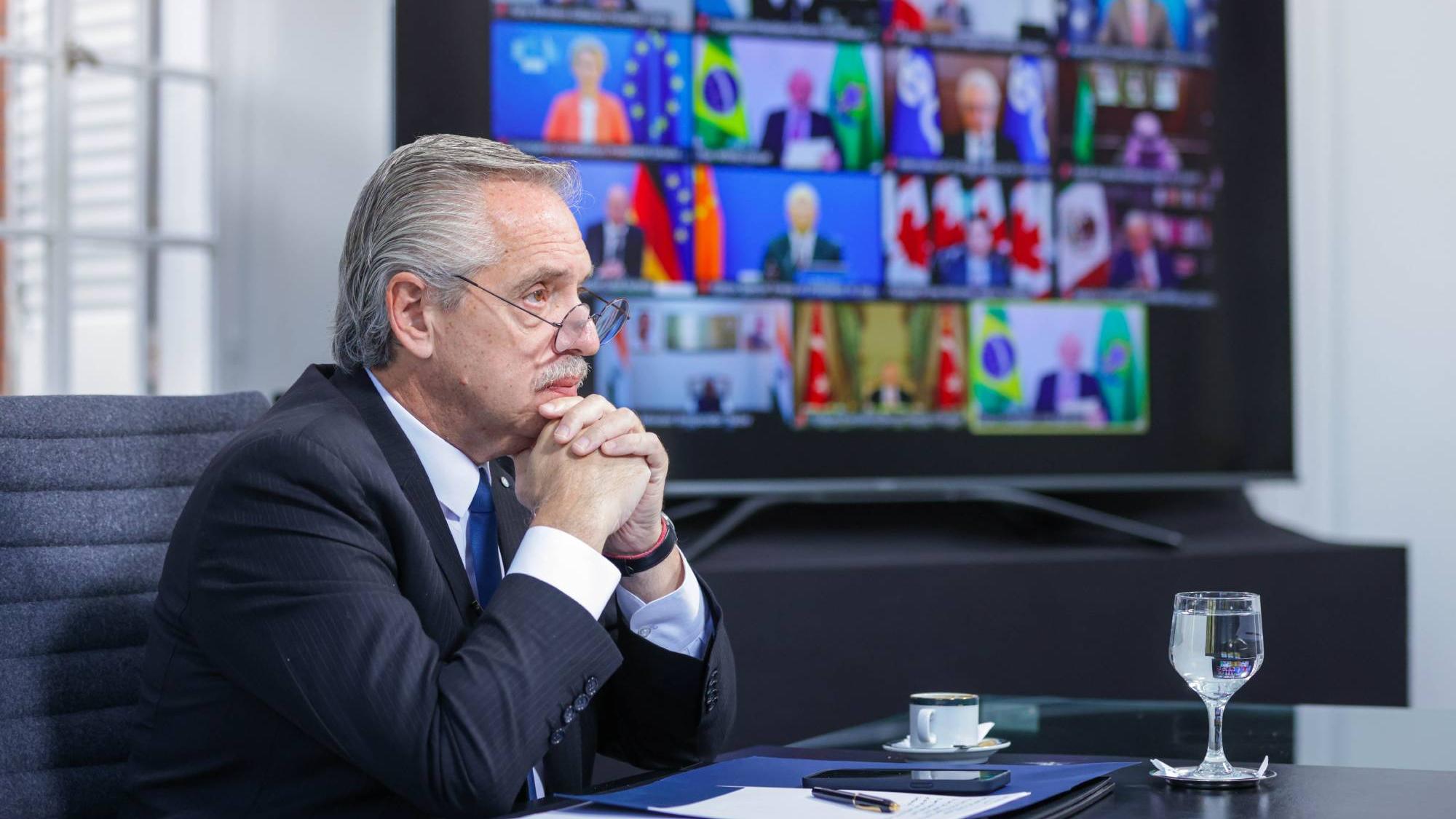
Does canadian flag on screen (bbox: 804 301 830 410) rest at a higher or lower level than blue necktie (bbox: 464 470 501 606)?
higher

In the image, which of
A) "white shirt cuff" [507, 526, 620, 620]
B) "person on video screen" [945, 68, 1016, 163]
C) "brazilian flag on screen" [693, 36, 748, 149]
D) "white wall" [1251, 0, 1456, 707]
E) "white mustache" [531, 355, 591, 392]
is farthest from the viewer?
"white wall" [1251, 0, 1456, 707]

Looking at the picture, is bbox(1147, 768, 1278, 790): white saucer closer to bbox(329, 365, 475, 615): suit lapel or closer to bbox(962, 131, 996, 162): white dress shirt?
bbox(329, 365, 475, 615): suit lapel

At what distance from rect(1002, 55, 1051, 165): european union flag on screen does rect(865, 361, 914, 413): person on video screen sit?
22.5 inches

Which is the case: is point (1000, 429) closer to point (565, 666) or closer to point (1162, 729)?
point (1162, 729)

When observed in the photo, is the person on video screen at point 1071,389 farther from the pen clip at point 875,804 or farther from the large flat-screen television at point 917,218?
the pen clip at point 875,804

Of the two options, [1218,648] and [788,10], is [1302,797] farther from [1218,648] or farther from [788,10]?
[788,10]

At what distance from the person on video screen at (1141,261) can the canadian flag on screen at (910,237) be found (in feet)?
1.57

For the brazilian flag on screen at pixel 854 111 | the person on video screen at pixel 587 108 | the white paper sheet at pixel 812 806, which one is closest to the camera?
the white paper sheet at pixel 812 806

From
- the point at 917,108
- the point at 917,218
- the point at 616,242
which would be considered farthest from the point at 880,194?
the point at 616,242

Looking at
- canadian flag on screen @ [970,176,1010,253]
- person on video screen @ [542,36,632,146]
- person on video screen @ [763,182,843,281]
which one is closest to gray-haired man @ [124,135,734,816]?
person on video screen @ [542,36,632,146]

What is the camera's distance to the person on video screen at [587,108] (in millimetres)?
2934

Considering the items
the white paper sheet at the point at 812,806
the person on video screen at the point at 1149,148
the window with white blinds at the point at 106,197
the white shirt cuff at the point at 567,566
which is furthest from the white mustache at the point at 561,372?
the person on video screen at the point at 1149,148

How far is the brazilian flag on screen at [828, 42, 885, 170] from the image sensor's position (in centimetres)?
315

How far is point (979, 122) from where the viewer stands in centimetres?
327
